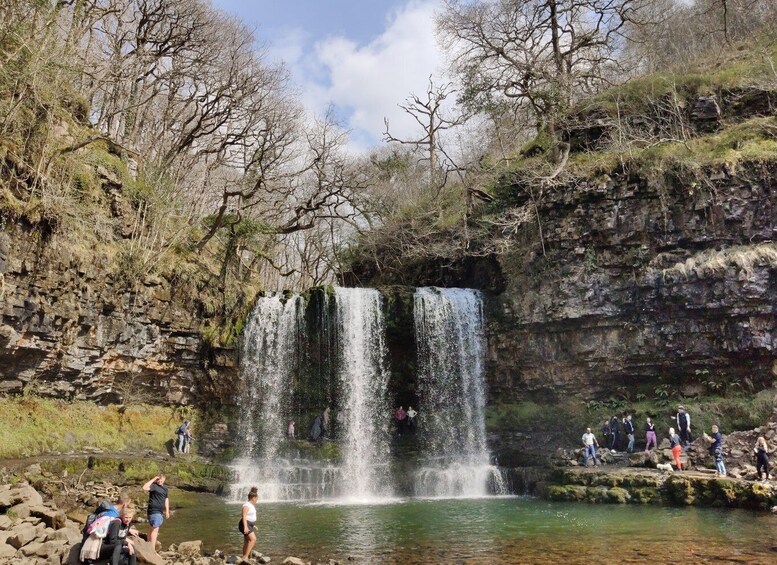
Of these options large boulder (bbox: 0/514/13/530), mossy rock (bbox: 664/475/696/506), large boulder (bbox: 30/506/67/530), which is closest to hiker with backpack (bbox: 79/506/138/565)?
large boulder (bbox: 0/514/13/530)

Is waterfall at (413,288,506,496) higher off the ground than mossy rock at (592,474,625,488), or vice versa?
waterfall at (413,288,506,496)

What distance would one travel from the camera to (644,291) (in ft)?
63.1

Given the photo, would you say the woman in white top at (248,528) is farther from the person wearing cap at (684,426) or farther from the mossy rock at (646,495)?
the person wearing cap at (684,426)

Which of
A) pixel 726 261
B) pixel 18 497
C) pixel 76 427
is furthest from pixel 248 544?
pixel 726 261

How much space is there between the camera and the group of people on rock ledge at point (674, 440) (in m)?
13.5

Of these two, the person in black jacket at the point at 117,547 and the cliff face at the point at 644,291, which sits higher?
the cliff face at the point at 644,291

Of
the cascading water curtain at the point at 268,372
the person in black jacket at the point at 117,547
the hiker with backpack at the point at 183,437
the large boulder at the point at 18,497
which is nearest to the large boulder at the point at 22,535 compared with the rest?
the large boulder at the point at 18,497

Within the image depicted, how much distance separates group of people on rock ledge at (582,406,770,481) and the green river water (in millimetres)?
2018

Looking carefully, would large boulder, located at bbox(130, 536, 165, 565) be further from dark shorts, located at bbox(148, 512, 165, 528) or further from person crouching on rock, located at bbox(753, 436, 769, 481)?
person crouching on rock, located at bbox(753, 436, 769, 481)

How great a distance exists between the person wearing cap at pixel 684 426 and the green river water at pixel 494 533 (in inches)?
181

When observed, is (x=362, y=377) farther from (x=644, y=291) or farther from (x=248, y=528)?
(x=248, y=528)

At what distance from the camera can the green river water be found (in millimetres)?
8719

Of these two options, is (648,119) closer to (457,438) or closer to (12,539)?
(457,438)

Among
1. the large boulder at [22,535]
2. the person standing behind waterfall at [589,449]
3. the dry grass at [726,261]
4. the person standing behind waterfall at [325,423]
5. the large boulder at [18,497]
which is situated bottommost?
the large boulder at [22,535]
